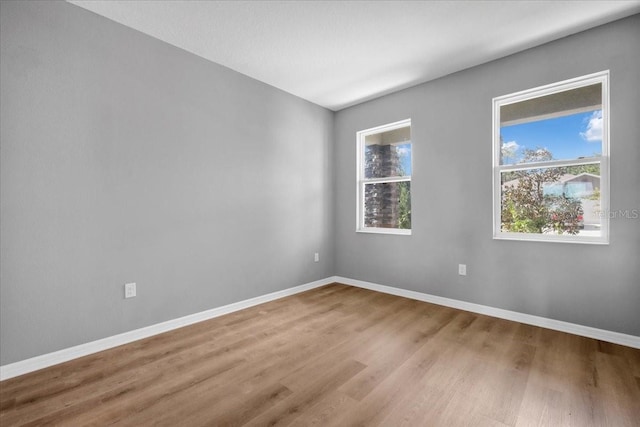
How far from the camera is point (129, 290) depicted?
8.19ft

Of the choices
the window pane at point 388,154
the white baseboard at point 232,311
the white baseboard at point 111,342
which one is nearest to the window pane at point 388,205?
the window pane at point 388,154

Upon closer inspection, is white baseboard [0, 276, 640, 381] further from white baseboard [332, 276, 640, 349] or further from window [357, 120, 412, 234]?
window [357, 120, 412, 234]

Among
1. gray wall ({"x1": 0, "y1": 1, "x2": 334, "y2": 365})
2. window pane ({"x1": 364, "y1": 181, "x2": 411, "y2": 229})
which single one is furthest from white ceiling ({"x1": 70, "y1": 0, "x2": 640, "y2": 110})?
window pane ({"x1": 364, "y1": 181, "x2": 411, "y2": 229})

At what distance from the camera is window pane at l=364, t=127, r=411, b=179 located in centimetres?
390

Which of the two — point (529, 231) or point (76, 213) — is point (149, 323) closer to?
point (76, 213)

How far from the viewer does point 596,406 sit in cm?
163

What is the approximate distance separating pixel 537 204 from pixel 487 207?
0.43 metres

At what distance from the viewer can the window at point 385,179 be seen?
3.87m

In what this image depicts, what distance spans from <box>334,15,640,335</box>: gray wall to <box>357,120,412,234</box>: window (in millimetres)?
137

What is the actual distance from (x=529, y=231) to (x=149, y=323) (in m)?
3.77

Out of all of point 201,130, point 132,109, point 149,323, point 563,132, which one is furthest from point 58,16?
point 563,132

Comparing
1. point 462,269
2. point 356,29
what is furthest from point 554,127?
point 356,29

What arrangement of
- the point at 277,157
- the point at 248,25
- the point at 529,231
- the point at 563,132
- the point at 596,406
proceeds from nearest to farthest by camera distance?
1. the point at 596,406
2. the point at 248,25
3. the point at 563,132
4. the point at 529,231
5. the point at 277,157

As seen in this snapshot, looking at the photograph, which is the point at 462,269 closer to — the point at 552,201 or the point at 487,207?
the point at 487,207
